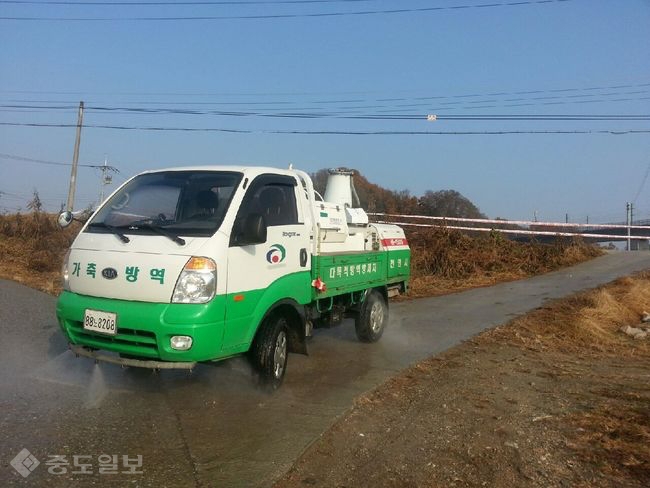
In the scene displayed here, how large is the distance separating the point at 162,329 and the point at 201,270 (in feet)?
1.86

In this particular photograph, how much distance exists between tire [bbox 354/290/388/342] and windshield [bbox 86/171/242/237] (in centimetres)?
329

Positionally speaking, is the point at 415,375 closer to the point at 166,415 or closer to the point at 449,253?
the point at 166,415

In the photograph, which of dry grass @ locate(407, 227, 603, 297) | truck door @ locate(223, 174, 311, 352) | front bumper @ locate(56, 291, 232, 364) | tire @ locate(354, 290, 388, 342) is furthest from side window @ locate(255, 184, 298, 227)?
dry grass @ locate(407, 227, 603, 297)

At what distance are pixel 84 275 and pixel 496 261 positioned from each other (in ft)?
48.3

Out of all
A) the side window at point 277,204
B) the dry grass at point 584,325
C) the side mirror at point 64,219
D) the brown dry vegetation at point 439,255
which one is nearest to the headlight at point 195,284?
the side window at point 277,204

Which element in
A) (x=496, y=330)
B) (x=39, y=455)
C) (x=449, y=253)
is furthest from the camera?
(x=449, y=253)

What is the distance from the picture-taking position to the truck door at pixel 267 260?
4984mm

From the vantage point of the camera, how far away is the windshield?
515 centimetres

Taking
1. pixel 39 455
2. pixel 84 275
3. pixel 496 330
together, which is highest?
pixel 84 275

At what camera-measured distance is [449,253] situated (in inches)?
678

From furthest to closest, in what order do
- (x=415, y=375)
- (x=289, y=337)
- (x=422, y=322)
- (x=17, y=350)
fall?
1. (x=422, y=322)
2. (x=17, y=350)
3. (x=415, y=375)
4. (x=289, y=337)

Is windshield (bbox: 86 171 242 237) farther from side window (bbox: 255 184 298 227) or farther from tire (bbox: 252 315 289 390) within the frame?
tire (bbox: 252 315 289 390)

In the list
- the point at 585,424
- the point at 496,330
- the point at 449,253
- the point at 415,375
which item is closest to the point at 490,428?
the point at 585,424

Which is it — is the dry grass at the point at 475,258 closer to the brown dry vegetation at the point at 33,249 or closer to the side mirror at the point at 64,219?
the brown dry vegetation at the point at 33,249
